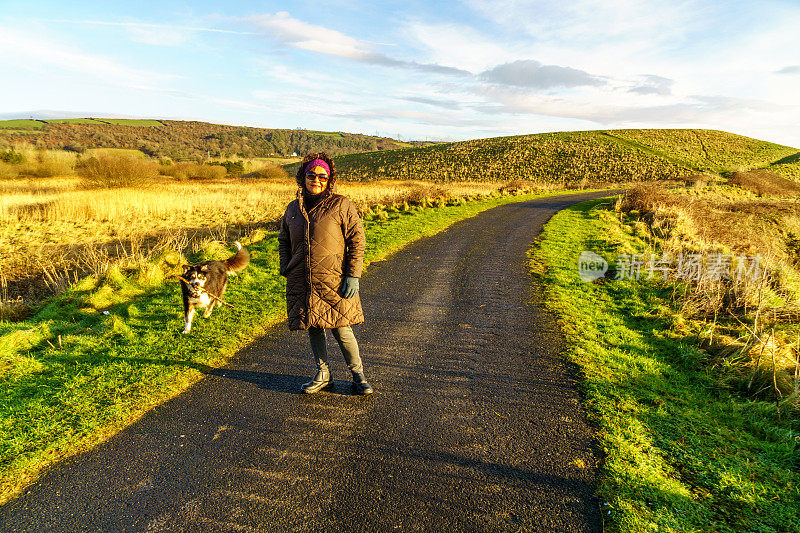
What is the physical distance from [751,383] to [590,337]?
6.17ft

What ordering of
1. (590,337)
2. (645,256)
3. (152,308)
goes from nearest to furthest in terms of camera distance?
(590,337)
(152,308)
(645,256)

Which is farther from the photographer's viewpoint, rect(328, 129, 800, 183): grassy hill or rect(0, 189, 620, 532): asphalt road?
rect(328, 129, 800, 183): grassy hill

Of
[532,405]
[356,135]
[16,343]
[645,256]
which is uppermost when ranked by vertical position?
[356,135]

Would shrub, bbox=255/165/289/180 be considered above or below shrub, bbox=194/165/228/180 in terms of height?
above

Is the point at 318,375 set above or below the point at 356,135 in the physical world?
below

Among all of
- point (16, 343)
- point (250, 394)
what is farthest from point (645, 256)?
point (16, 343)

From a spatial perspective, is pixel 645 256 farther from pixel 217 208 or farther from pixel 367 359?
pixel 217 208

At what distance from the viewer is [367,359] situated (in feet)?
16.8

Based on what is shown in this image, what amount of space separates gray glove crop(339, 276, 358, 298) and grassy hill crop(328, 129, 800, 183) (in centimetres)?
4958

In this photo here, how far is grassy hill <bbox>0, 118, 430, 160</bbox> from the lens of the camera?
76938 millimetres

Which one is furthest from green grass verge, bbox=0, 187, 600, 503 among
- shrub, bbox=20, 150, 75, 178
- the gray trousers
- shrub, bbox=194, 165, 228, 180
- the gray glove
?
shrub, bbox=194, 165, 228, 180

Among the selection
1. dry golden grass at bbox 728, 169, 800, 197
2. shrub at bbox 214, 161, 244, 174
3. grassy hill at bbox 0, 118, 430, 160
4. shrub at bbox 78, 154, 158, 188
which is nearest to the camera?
shrub at bbox 78, 154, 158, 188

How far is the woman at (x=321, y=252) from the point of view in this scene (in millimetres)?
3830

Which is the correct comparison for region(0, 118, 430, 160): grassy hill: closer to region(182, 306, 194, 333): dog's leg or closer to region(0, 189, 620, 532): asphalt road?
region(182, 306, 194, 333): dog's leg
